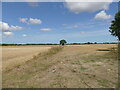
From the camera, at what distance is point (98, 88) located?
17.0 ft

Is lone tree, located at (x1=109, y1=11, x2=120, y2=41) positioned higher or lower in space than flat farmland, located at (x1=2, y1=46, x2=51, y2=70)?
higher

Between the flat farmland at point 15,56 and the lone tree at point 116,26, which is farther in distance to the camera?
the lone tree at point 116,26

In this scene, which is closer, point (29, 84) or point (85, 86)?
point (85, 86)

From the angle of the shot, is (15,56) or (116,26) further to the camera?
(116,26)

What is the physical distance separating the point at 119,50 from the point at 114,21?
48.9ft

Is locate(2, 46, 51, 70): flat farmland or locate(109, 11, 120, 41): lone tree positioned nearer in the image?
locate(2, 46, 51, 70): flat farmland

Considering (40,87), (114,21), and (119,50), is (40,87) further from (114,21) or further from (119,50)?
(114,21)

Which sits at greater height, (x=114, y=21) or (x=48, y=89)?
(x=114, y=21)

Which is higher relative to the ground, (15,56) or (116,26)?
(116,26)

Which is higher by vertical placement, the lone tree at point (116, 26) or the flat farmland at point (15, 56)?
the lone tree at point (116, 26)

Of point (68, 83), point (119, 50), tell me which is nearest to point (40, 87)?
point (68, 83)

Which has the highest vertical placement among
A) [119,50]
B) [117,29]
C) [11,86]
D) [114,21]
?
[114,21]

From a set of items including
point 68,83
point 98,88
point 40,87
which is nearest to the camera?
point 98,88

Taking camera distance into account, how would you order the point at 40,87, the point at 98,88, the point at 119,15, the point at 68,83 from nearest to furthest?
the point at 98,88 < the point at 40,87 < the point at 68,83 < the point at 119,15
